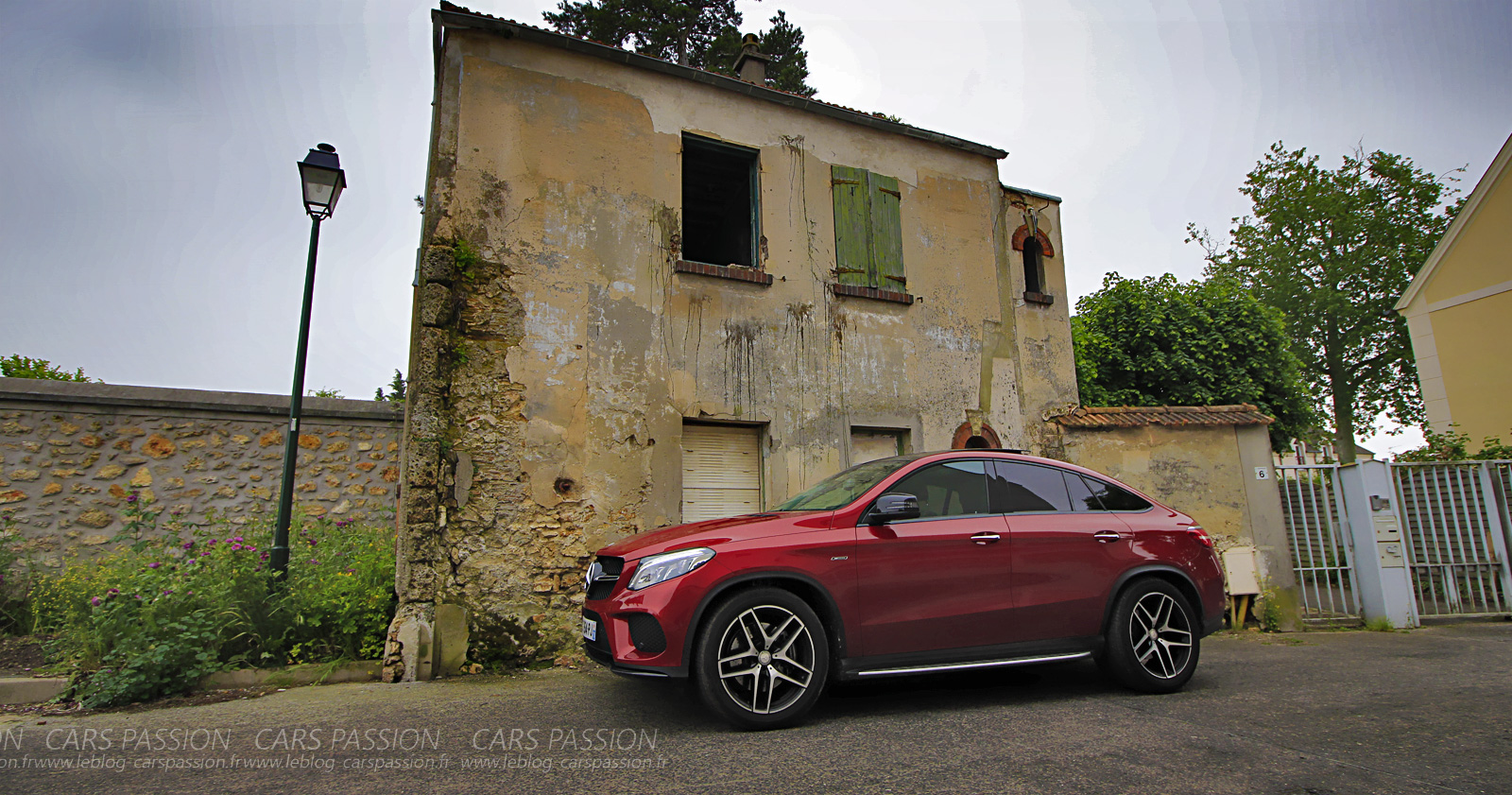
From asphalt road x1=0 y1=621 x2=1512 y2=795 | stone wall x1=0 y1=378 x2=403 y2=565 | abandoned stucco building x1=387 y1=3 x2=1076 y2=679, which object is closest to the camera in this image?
asphalt road x1=0 y1=621 x2=1512 y2=795

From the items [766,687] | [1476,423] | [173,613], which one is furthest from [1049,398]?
[1476,423]

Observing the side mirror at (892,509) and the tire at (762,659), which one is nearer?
the tire at (762,659)

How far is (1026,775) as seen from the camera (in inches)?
119

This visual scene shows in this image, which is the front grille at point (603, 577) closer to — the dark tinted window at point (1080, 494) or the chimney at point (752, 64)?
the dark tinted window at point (1080, 494)

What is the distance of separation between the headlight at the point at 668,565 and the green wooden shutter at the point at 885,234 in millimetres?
5235

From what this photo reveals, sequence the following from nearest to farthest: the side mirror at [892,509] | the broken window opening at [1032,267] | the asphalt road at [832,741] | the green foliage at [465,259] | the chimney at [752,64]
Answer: the asphalt road at [832,741]
the side mirror at [892,509]
the green foliage at [465,259]
the chimney at [752,64]
the broken window opening at [1032,267]

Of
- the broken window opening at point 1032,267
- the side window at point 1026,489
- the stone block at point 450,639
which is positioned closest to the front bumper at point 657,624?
the side window at point 1026,489

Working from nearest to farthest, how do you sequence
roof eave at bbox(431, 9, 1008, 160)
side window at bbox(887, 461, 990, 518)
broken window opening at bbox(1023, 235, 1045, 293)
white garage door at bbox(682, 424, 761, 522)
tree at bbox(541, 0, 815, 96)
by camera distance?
1. side window at bbox(887, 461, 990, 518)
2. roof eave at bbox(431, 9, 1008, 160)
3. white garage door at bbox(682, 424, 761, 522)
4. broken window opening at bbox(1023, 235, 1045, 293)
5. tree at bbox(541, 0, 815, 96)

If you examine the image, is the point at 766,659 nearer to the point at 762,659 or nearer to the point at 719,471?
the point at 762,659

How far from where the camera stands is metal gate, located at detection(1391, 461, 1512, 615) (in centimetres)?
870

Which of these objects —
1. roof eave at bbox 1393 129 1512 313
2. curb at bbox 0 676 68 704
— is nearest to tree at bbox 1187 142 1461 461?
roof eave at bbox 1393 129 1512 313

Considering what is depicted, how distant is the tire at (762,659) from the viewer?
3.65 meters

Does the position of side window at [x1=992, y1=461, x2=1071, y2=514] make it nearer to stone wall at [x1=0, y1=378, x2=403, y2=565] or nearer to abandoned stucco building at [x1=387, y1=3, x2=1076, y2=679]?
abandoned stucco building at [x1=387, y1=3, x2=1076, y2=679]

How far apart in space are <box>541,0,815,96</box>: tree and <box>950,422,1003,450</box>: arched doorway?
44.4 ft
